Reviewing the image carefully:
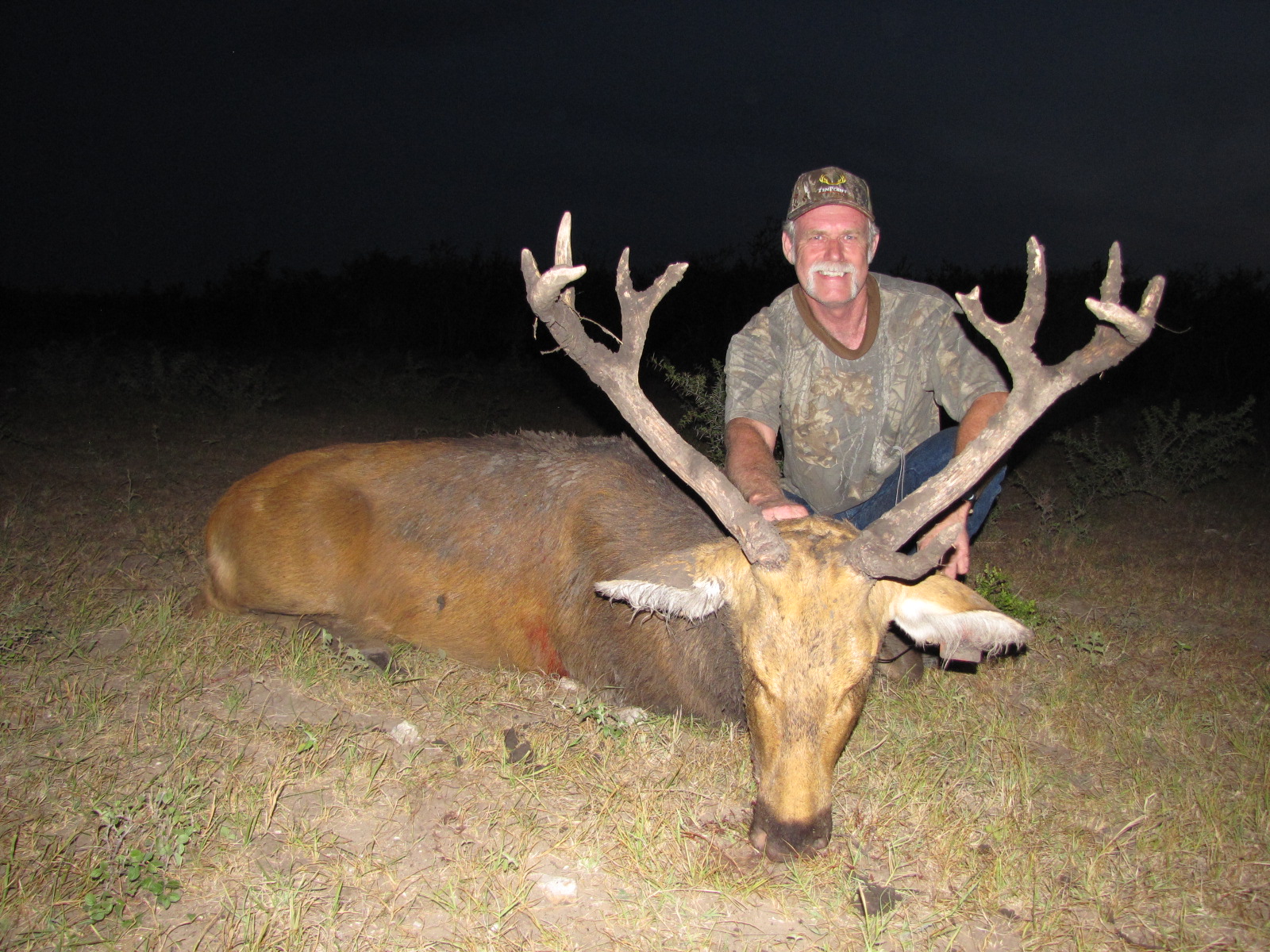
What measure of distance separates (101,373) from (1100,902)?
12597 mm

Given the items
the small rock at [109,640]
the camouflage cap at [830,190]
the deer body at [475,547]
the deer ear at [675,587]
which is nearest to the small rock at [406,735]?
the deer body at [475,547]

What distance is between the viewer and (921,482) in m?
4.11

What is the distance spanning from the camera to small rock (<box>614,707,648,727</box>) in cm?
332

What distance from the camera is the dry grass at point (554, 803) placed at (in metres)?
2.30

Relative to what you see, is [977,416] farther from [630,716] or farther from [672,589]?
[630,716]

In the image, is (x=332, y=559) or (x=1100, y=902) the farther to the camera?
(x=332, y=559)

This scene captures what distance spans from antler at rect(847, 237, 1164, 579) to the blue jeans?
1272 mm

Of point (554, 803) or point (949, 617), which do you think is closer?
point (949, 617)

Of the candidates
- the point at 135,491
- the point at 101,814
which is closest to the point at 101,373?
the point at 135,491

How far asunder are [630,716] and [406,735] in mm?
906

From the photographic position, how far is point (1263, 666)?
4105mm

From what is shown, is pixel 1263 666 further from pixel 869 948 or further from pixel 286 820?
pixel 286 820

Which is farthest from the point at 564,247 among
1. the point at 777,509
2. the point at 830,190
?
the point at 830,190

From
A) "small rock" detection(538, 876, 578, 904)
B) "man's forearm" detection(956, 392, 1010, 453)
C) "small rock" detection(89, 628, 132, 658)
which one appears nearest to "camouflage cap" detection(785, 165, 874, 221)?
"man's forearm" detection(956, 392, 1010, 453)
